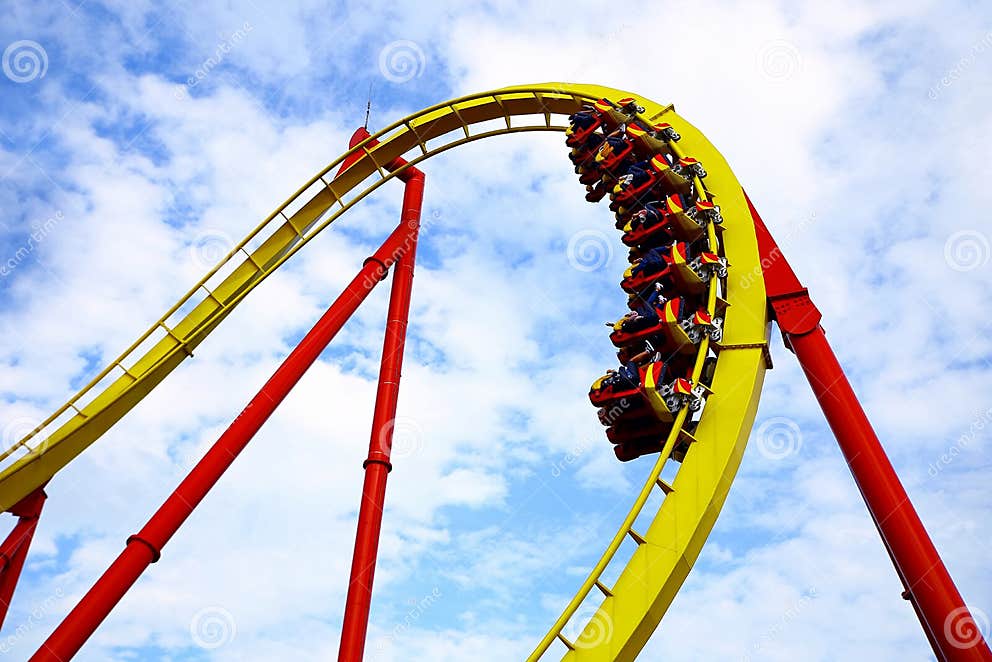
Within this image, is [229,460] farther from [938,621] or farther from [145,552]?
[938,621]

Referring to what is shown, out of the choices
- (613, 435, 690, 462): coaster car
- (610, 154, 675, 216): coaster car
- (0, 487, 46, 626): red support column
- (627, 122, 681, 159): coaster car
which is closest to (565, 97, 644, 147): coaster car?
(627, 122, 681, 159): coaster car

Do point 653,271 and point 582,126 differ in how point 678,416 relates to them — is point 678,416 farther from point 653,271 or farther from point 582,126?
point 582,126

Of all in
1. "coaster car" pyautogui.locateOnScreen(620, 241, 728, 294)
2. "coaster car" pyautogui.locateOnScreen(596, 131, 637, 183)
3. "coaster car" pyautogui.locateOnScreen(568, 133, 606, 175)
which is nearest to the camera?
"coaster car" pyautogui.locateOnScreen(620, 241, 728, 294)

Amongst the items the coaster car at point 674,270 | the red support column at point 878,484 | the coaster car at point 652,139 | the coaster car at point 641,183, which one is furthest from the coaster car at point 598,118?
the red support column at point 878,484

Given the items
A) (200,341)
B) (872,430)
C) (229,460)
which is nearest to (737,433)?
(872,430)

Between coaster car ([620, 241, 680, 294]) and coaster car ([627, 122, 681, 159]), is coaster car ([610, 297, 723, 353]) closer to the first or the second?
coaster car ([620, 241, 680, 294])
